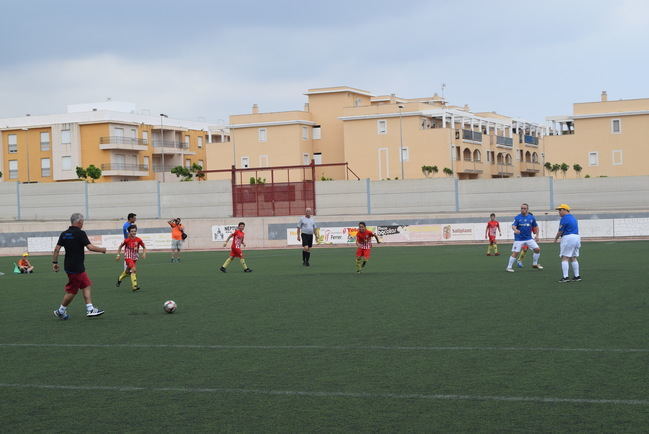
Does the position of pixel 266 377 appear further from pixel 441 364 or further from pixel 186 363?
pixel 441 364

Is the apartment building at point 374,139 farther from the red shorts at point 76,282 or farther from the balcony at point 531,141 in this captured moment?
the red shorts at point 76,282

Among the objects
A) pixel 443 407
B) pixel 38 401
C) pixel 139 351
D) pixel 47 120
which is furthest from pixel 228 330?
pixel 47 120

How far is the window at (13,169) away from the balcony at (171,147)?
14.5 metres

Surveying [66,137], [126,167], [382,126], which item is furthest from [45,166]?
[382,126]

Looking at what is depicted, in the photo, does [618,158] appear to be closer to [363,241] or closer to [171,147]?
[171,147]

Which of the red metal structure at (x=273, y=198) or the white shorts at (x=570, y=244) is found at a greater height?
the red metal structure at (x=273, y=198)

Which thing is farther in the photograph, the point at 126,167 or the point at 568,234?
the point at 126,167

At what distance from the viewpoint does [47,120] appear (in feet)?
286

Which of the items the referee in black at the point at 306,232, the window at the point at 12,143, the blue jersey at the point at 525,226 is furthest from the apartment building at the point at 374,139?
the blue jersey at the point at 525,226

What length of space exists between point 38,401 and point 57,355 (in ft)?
9.22

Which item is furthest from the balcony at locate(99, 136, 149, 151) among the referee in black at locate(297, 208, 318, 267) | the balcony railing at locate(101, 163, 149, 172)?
the referee in black at locate(297, 208, 318, 267)

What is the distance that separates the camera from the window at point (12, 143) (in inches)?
3484

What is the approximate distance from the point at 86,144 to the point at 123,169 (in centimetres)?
444

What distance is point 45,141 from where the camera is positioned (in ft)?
285
